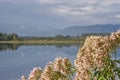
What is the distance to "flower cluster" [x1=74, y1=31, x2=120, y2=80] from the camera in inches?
156

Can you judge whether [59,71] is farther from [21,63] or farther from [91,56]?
[21,63]

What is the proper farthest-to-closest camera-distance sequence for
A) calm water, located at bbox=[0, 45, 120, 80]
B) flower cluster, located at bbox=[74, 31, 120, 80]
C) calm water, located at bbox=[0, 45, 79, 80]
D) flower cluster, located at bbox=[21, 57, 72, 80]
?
calm water, located at bbox=[0, 45, 79, 80] → calm water, located at bbox=[0, 45, 120, 80] → flower cluster, located at bbox=[21, 57, 72, 80] → flower cluster, located at bbox=[74, 31, 120, 80]

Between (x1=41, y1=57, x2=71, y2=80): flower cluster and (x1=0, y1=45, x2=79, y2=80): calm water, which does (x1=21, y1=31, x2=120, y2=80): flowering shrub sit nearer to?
(x1=41, y1=57, x2=71, y2=80): flower cluster

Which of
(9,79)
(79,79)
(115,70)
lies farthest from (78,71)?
(9,79)

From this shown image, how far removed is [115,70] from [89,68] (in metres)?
0.43

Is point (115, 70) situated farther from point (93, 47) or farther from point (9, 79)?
point (9, 79)

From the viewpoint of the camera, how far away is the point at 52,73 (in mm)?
4281

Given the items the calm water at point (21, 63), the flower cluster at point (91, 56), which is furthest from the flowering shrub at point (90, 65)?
the calm water at point (21, 63)

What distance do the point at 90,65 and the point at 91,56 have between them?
0.28 feet

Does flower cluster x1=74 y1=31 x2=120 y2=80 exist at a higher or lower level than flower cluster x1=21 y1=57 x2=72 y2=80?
higher

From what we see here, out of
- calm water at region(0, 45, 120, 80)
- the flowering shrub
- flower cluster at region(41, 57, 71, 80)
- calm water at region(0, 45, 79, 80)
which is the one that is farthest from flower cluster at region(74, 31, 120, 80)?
calm water at region(0, 45, 79, 80)

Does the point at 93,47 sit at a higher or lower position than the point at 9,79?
higher

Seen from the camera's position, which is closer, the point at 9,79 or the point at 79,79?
the point at 79,79

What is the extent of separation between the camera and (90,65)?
3.99 m
